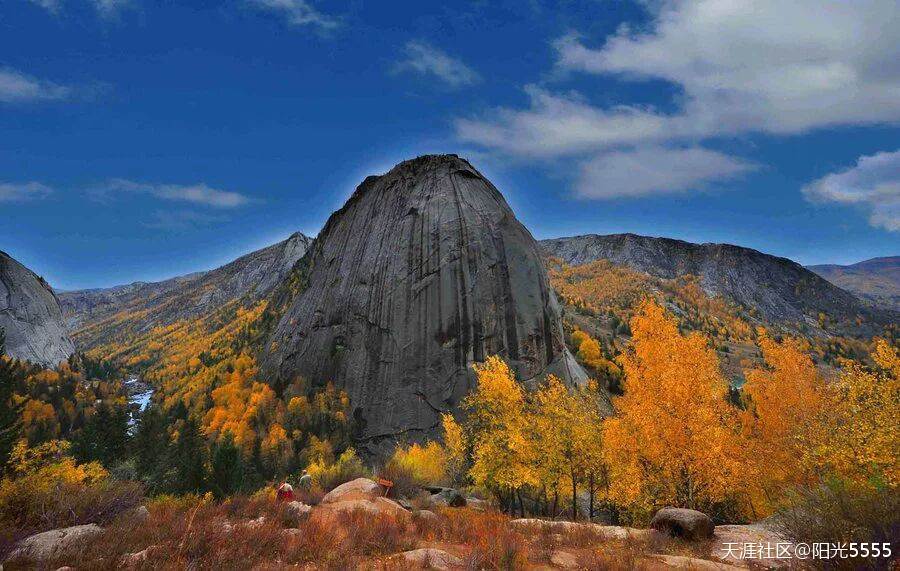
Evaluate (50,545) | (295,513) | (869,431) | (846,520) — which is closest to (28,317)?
(295,513)

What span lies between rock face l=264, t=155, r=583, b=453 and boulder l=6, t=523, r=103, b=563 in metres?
55.1

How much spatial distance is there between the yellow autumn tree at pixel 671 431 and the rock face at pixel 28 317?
159m

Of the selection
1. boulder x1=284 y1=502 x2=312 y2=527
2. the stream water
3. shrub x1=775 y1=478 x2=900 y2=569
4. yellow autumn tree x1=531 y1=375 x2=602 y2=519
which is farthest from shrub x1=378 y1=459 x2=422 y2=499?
the stream water

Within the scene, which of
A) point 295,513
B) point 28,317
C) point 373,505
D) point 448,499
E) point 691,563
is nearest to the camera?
point 691,563

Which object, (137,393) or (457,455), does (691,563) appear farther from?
(137,393)

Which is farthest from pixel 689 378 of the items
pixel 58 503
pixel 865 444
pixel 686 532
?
pixel 58 503

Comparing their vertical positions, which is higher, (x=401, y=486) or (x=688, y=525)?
(x=688, y=525)

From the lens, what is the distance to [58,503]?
1277 cm

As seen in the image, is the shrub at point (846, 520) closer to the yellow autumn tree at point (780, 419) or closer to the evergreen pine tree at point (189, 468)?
the yellow autumn tree at point (780, 419)

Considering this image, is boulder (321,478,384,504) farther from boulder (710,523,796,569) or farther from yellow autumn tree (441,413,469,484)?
boulder (710,523,796,569)

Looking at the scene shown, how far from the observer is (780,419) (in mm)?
29125

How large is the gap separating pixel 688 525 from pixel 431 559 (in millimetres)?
10372

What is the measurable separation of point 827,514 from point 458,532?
1043 cm

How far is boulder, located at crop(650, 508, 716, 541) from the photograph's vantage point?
1521 centimetres
